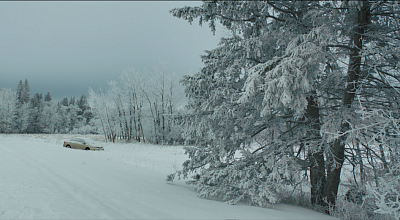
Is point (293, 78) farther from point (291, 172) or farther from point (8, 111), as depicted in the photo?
point (8, 111)

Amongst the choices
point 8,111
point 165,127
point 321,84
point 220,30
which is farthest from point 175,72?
point 8,111

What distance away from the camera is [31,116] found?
49.6 meters

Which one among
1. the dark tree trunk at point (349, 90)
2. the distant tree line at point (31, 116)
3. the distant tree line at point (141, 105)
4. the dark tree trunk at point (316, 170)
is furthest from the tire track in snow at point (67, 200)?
the distant tree line at point (31, 116)

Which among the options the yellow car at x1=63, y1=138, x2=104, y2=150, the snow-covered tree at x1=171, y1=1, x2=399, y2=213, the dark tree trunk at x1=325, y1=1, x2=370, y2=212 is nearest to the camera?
the snow-covered tree at x1=171, y1=1, x2=399, y2=213

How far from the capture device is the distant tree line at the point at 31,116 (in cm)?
4106

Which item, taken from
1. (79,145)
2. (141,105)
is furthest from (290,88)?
(141,105)

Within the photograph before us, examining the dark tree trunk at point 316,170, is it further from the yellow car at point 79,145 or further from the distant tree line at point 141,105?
the distant tree line at point 141,105

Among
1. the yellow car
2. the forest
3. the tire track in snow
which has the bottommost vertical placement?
the yellow car

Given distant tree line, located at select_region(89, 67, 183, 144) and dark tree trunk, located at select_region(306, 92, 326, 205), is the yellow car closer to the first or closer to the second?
distant tree line, located at select_region(89, 67, 183, 144)

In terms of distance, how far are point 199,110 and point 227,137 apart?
0.97m

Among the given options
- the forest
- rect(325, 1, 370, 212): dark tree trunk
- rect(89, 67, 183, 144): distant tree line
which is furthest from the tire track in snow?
rect(89, 67, 183, 144): distant tree line

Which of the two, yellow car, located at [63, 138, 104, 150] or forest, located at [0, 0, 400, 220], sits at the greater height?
forest, located at [0, 0, 400, 220]

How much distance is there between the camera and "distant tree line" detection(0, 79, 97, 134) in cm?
4106

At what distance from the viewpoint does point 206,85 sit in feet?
16.5
